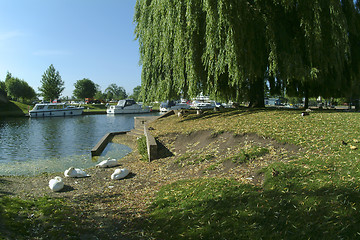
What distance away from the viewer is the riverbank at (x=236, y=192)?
13.0 feet

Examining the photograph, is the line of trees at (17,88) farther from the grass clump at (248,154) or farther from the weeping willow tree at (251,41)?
the grass clump at (248,154)

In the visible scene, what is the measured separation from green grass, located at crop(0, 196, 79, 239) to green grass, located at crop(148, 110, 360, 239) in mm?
1497

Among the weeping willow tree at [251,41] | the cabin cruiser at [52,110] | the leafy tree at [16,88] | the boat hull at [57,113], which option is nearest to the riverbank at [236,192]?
the weeping willow tree at [251,41]

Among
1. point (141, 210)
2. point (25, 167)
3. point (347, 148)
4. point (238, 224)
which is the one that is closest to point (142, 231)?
point (141, 210)

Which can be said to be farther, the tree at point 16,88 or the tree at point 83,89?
the tree at point 83,89

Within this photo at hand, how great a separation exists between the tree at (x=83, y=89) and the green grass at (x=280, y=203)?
97570 mm

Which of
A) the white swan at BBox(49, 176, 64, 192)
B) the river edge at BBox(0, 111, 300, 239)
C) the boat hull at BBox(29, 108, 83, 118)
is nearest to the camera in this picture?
the river edge at BBox(0, 111, 300, 239)

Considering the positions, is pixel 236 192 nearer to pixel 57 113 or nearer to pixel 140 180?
pixel 140 180

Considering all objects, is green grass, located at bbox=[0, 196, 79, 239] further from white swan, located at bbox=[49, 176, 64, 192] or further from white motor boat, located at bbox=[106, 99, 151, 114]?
white motor boat, located at bbox=[106, 99, 151, 114]

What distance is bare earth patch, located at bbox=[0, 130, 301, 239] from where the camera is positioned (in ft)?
16.3

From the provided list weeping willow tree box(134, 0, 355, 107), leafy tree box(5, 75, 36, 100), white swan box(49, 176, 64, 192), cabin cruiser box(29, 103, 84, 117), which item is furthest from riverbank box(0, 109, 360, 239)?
leafy tree box(5, 75, 36, 100)

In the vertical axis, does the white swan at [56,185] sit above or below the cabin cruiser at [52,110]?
below

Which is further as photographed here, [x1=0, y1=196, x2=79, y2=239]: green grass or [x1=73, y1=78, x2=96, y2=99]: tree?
[x1=73, y1=78, x2=96, y2=99]: tree

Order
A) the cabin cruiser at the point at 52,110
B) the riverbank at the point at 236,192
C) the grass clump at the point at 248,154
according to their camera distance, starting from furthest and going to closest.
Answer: the cabin cruiser at the point at 52,110, the grass clump at the point at 248,154, the riverbank at the point at 236,192
